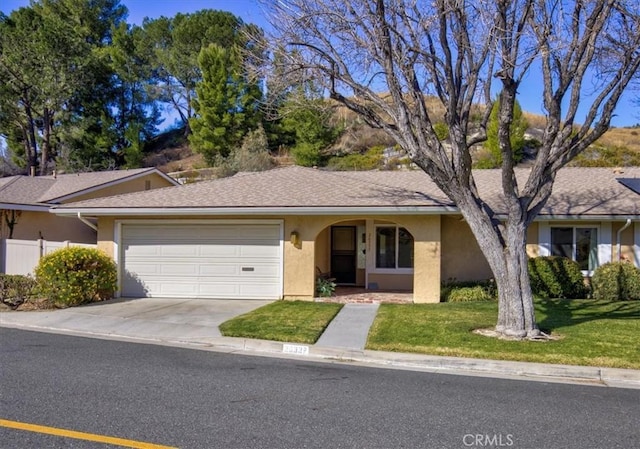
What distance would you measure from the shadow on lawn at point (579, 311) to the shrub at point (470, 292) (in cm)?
139

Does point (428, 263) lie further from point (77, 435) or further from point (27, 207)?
point (27, 207)

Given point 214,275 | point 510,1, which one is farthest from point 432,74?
point 214,275

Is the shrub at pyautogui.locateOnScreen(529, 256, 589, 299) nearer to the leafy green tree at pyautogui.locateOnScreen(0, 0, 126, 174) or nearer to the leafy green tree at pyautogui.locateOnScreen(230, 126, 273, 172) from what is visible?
the leafy green tree at pyautogui.locateOnScreen(230, 126, 273, 172)

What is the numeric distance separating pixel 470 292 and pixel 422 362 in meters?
6.74

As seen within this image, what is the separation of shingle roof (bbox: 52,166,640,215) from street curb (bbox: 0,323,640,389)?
5.41 m

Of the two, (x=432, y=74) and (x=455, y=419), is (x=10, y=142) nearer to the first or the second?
(x=432, y=74)

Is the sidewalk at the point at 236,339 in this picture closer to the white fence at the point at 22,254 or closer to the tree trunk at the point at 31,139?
the white fence at the point at 22,254

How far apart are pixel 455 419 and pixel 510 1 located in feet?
24.4

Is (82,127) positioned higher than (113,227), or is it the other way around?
(82,127)

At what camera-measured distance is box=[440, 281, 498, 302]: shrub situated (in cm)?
1466

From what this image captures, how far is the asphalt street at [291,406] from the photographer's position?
16.9 ft

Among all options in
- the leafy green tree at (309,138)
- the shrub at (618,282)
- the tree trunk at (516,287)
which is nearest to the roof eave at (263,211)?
the tree trunk at (516,287)

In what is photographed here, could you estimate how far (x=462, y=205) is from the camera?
1017cm

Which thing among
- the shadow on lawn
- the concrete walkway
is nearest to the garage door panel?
the concrete walkway
